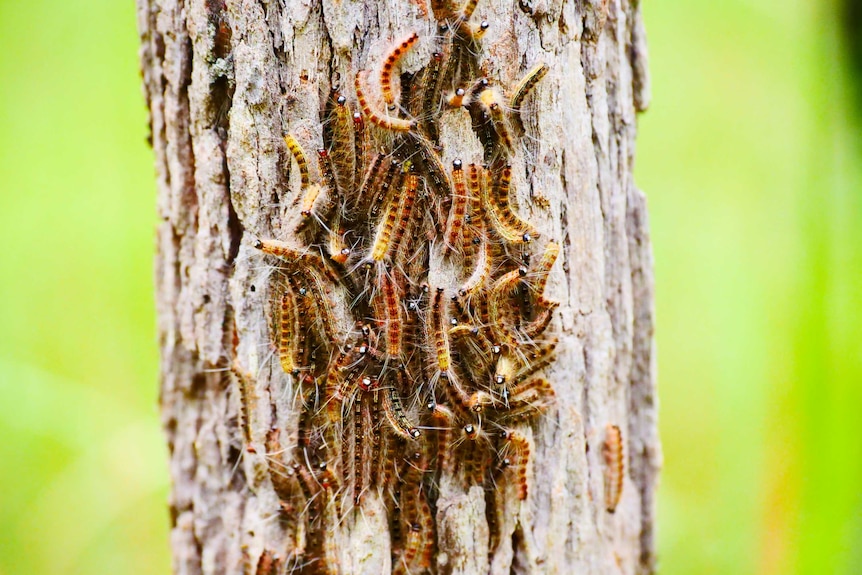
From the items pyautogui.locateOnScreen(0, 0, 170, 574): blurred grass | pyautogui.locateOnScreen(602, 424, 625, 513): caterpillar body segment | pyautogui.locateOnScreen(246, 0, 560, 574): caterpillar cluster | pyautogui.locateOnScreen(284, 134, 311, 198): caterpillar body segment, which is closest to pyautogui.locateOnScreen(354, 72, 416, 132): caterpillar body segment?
pyautogui.locateOnScreen(246, 0, 560, 574): caterpillar cluster

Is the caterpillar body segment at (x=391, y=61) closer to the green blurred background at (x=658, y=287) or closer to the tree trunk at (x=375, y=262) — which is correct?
the tree trunk at (x=375, y=262)

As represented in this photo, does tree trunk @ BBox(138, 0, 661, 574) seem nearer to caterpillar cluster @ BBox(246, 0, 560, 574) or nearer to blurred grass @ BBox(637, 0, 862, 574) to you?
caterpillar cluster @ BBox(246, 0, 560, 574)

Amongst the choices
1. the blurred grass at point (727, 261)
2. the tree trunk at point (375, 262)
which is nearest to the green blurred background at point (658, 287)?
the blurred grass at point (727, 261)

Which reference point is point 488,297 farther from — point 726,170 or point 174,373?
point 726,170

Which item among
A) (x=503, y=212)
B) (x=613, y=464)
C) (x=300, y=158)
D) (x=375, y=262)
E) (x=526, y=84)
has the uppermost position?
(x=526, y=84)

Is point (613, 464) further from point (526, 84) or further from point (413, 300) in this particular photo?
point (526, 84)

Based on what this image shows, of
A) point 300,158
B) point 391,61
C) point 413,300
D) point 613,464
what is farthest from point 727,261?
point 300,158
